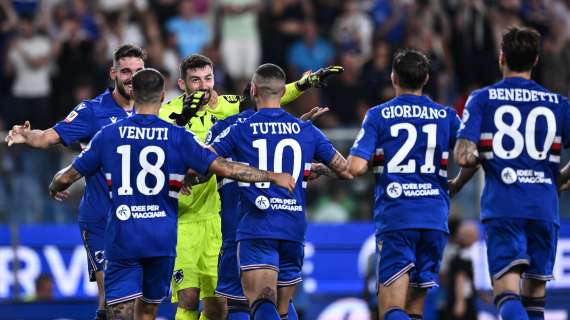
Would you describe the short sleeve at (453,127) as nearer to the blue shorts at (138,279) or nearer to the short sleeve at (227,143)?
the short sleeve at (227,143)

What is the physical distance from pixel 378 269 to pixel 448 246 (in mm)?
6451

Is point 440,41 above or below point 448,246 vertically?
above

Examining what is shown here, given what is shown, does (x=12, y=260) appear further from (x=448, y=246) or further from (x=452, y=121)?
(x=452, y=121)

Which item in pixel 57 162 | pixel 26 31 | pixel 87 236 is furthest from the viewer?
pixel 26 31

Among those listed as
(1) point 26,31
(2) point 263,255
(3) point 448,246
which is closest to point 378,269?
(2) point 263,255

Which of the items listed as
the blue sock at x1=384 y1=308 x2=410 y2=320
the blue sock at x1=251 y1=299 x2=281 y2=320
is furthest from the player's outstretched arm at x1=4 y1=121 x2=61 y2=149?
the blue sock at x1=384 y1=308 x2=410 y2=320

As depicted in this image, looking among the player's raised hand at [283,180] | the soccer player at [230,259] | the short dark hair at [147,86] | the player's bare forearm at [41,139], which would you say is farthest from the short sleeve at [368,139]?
the player's bare forearm at [41,139]

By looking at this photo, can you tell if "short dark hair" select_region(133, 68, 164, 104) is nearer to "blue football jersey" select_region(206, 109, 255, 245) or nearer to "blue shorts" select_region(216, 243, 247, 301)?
"blue football jersey" select_region(206, 109, 255, 245)

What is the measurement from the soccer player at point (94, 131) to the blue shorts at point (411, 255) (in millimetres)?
2672

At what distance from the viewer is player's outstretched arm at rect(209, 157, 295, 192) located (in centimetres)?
1128

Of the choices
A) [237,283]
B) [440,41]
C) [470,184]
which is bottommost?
[237,283]

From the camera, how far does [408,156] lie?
11.7 meters

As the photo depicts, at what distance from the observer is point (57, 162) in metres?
17.6

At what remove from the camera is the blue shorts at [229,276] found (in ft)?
41.4
